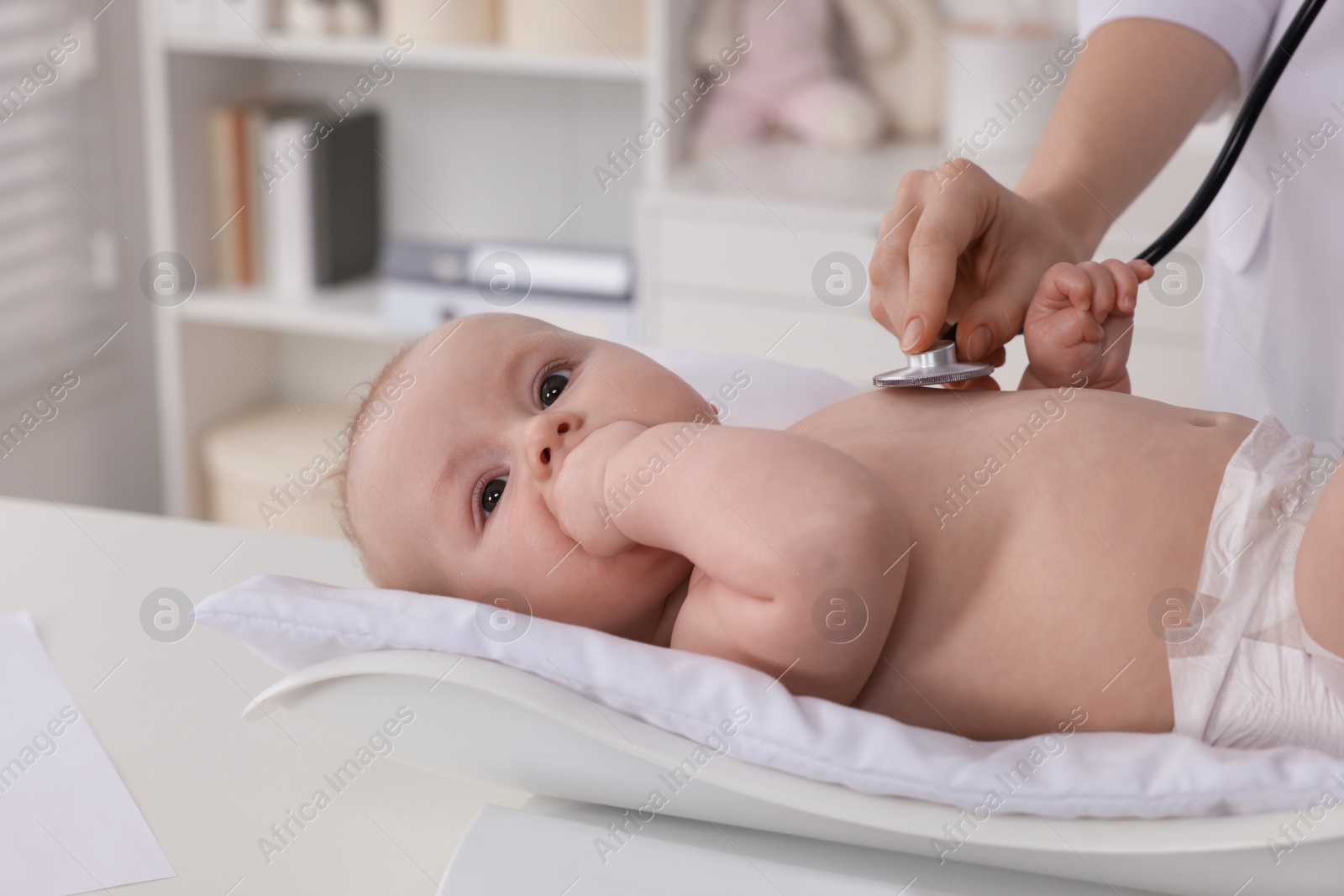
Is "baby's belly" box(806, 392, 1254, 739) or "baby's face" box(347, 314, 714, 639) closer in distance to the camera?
"baby's belly" box(806, 392, 1254, 739)

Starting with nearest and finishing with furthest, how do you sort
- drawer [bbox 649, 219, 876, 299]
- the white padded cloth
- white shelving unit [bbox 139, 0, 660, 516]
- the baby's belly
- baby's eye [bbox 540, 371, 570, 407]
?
the white padded cloth
the baby's belly
baby's eye [bbox 540, 371, 570, 407]
drawer [bbox 649, 219, 876, 299]
white shelving unit [bbox 139, 0, 660, 516]

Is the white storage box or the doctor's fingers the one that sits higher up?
the doctor's fingers

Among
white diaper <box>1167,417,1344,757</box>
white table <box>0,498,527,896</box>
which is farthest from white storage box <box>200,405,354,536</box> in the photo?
white diaper <box>1167,417,1344,757</box>

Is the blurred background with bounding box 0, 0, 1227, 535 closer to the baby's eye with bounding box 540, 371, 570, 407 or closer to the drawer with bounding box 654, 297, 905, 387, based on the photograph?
the drawer with bounding box 654, 297, 905, 387

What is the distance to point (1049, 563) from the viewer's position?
749 mm

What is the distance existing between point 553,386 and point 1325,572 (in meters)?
0.54

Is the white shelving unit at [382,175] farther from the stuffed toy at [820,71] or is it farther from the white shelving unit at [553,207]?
the stuffed toy at [820,71]

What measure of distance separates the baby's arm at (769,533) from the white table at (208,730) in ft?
0.62

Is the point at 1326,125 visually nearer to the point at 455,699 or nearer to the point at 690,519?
the point at 690,519

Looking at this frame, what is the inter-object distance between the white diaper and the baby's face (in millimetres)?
345

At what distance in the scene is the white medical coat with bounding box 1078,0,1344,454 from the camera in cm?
106

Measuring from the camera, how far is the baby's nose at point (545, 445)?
2.77ft

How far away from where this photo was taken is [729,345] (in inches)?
81.4

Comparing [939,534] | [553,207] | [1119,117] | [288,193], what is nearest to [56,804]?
[939,534]
